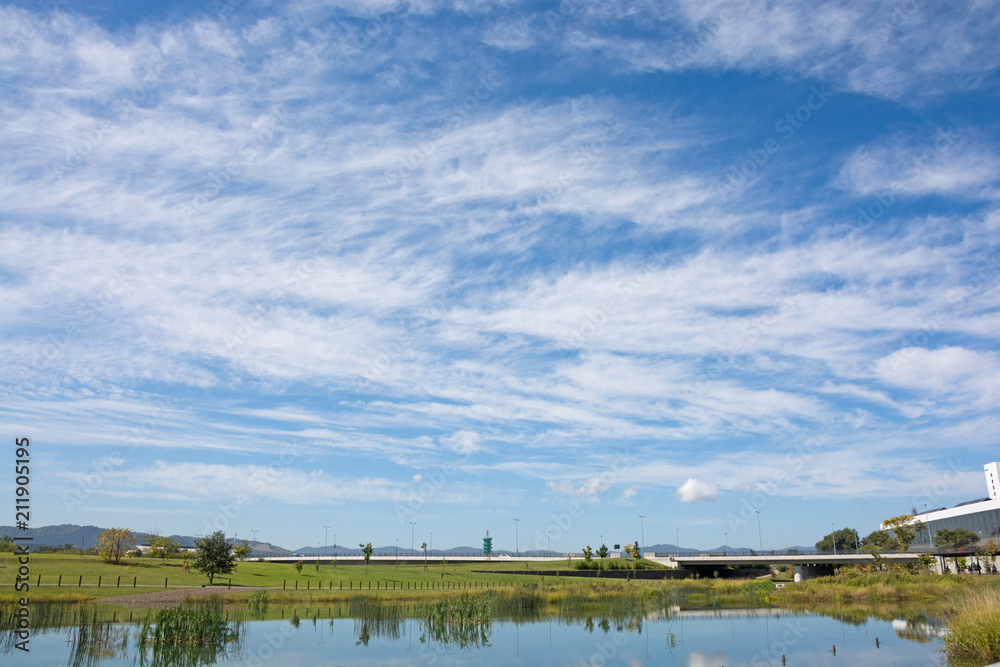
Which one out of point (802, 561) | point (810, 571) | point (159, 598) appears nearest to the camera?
point (159, 598)

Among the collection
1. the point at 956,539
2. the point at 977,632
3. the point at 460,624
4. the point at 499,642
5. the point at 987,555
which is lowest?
the point at 499,642

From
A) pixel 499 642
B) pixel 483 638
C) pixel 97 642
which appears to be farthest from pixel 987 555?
pixel 97 642

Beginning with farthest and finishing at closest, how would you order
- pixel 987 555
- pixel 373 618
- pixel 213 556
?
1. pixel 987 555
2. pixel 213 556
3. pixel 373 618

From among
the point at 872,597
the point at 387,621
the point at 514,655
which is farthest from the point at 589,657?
the point at 872,597

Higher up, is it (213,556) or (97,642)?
(213,556)

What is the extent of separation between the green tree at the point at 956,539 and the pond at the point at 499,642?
114 meters

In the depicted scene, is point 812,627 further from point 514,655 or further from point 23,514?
point 23,514

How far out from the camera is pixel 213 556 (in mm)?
70562

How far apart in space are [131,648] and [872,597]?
212 ft

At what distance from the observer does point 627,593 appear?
7319cm

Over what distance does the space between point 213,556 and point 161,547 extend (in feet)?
111

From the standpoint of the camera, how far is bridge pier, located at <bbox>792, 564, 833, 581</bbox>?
371 ft

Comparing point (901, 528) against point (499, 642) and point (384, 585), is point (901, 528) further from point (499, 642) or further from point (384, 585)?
point (499, 642)

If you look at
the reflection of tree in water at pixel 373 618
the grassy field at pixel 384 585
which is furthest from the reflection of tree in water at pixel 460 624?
the grassy field at pixel 384 585
